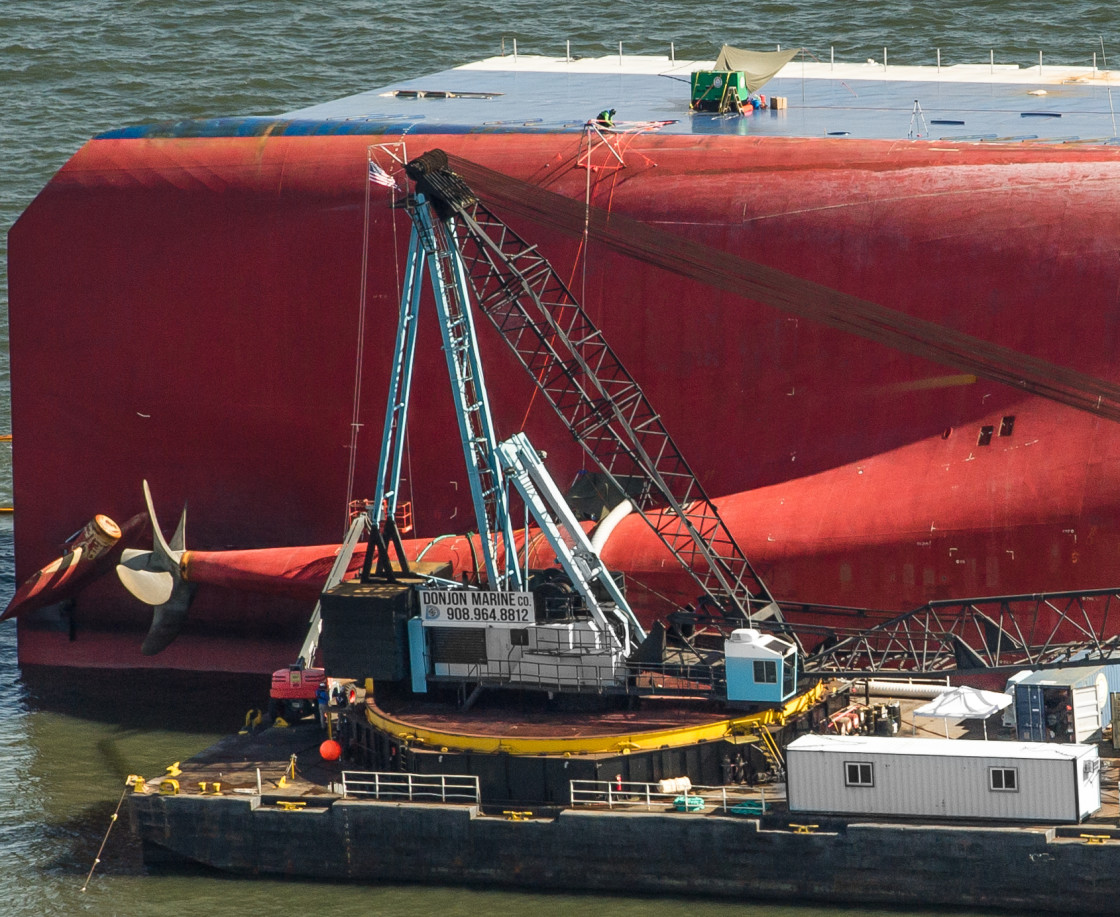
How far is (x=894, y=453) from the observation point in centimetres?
3866

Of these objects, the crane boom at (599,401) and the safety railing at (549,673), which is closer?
the safety railing at (549,673)

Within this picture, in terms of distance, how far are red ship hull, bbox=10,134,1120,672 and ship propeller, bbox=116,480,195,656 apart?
5.45ft

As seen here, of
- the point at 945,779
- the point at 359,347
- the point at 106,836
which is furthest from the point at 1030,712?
the point at 359,347

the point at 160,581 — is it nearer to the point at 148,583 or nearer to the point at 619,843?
the point at 148,583

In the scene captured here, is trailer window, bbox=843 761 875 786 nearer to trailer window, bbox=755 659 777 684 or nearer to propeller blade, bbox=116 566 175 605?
trailer window, bbox=755 659 777 684

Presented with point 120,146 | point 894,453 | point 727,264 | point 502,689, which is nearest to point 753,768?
point 502,689

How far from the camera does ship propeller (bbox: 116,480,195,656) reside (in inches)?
1634

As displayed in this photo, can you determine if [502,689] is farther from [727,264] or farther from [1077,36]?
[1077,36]

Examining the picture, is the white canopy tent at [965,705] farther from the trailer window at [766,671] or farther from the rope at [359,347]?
the rope at [359,347]

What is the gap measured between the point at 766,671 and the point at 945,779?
377 centimetres

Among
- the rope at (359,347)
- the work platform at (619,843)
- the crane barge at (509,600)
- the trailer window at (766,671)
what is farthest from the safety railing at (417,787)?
the rope at (359,347)

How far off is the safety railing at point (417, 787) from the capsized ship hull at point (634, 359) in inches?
278

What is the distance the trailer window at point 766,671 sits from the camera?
33.2 metres

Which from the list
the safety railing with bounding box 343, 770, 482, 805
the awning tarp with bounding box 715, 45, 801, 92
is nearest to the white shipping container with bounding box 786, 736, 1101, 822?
the safety railing with bounding box 343, 770, 482, 805
